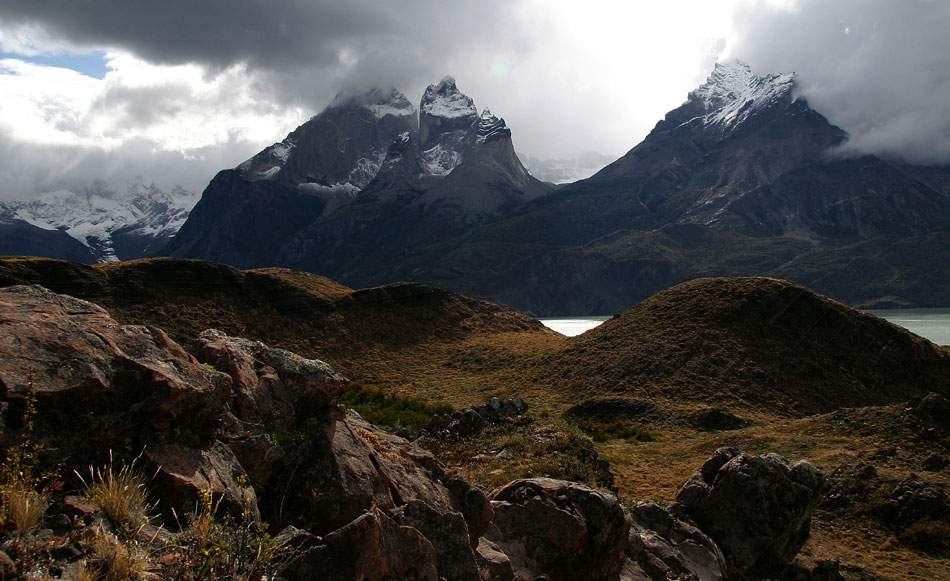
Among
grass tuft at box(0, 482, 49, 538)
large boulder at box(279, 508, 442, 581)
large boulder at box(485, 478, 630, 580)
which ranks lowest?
large boulder at box(485, 478, 630, 580)

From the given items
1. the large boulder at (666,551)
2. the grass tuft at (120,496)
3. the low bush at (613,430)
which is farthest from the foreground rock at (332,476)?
the low bush at (613,430)

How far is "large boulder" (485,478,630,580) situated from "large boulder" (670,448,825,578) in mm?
5606

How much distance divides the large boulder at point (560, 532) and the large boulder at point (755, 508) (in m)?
5.61

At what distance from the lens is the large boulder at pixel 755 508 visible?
15648mm

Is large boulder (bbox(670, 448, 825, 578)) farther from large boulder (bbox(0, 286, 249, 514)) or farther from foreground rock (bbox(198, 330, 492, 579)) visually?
large boulder (bbox(0, 286, 249, 514))

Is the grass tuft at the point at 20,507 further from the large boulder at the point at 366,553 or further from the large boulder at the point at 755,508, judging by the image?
the large boulder at the point at 755,508

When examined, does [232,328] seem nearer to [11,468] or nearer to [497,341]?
[497,341]

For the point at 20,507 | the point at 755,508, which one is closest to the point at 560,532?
the point at 755,508

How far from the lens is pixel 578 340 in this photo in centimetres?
6506

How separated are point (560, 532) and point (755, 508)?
799 centimetres

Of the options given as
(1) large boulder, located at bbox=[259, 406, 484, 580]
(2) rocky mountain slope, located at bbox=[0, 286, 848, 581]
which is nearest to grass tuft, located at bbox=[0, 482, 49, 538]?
(2) rocky mountain slope, located at bbox=[0, 286, 848, 581]

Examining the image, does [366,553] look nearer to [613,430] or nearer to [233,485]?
[233,485]

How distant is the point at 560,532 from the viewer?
A: 11.5 m

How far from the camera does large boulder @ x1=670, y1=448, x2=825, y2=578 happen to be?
51.3ft
